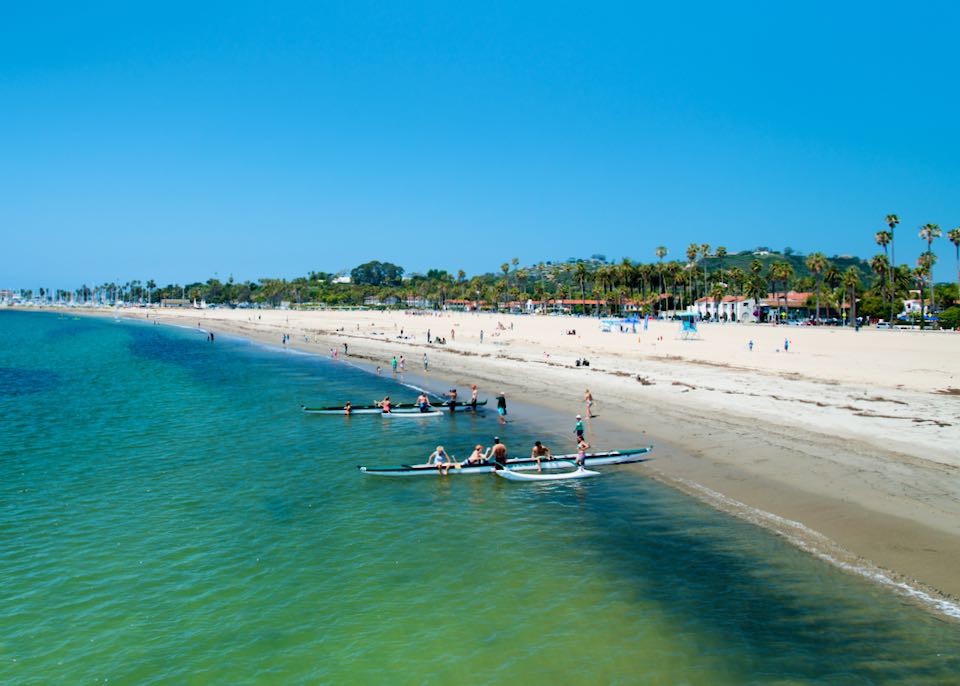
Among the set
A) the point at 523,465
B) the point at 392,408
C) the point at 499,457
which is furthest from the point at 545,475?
the point at 392,408

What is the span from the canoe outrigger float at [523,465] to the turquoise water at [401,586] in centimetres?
60

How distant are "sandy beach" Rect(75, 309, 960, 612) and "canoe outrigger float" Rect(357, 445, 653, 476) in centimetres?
108

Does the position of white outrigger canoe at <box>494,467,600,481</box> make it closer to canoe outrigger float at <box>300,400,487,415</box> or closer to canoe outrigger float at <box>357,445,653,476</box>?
canoe outrigger float at <box>357,445,653,476</box>

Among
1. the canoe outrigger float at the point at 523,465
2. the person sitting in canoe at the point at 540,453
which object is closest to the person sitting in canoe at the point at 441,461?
the canoe outrigger float at the point at 523,465

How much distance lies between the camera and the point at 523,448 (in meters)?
24.0

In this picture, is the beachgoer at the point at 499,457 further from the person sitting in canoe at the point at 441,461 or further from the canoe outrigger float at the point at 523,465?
the person sitting in canoe at the point at 441,461

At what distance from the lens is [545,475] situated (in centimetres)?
2009

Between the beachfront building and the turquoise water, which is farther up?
the beachfront building

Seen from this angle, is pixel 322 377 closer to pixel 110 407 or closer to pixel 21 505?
pixel 110 407

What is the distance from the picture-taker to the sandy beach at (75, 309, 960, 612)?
1413 cm

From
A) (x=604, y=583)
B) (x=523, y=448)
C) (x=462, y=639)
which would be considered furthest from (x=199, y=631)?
(x=523, y=448)

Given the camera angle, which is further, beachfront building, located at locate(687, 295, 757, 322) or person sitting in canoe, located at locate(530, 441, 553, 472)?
beachfront building, located at locate(687, 295, 757, 322)

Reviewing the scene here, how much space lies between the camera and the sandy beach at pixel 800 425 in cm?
1413

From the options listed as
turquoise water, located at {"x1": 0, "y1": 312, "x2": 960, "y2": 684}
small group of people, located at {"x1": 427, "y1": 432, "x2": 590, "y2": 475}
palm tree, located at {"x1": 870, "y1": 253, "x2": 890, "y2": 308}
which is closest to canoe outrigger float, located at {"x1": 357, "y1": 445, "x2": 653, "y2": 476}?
small group of people, located at {"x1": 427, "y1": 432, "x2": 590, "y2": 475}
